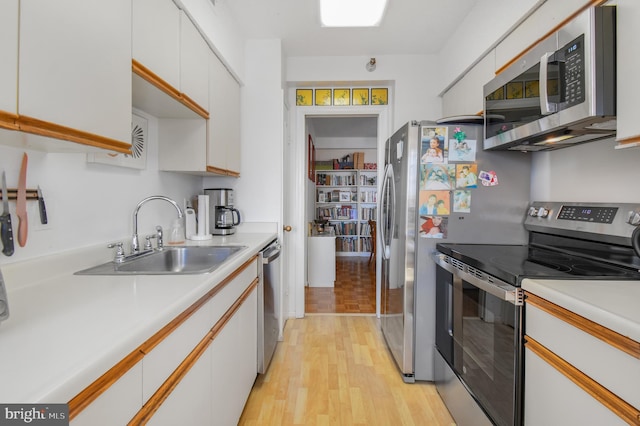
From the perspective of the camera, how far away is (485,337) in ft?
4.14

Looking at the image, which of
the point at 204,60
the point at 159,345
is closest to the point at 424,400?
the point at 159,345

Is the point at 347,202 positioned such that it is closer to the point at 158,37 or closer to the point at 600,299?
the point at 158,37

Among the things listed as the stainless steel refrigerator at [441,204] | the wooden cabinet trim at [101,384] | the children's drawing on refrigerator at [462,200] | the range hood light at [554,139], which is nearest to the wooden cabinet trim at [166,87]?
the wooden cabinet trim at [101,384]

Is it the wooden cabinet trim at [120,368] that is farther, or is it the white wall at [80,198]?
the white wall at [80,198]

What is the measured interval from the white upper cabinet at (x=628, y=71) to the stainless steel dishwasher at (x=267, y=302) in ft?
5.67

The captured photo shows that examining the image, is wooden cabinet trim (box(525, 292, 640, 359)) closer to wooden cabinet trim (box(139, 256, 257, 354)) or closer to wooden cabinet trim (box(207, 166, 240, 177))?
wooden cabinet trim (box(139, 256, 257, 354))

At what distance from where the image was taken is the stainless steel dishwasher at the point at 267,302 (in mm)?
1771

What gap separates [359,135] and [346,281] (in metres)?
3.08

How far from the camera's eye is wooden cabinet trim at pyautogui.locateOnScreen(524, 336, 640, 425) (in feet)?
2.24

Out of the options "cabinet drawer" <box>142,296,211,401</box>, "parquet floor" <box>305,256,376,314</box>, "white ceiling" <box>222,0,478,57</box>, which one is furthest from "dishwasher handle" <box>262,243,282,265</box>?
"white ceiling" <box>222,0,478,57</box>

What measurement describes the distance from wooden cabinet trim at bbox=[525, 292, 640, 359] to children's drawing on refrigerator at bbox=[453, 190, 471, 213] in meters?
0.73

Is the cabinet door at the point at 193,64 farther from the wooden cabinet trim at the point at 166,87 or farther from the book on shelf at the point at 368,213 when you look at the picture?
the book on shelf at the point at 368,213

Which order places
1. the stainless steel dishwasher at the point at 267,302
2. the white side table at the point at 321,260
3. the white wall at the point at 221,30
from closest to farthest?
the white wall at the point at 221,30 < the stainless steel dishwasher at the point at 267,302 < the white side table at the point at 321,260

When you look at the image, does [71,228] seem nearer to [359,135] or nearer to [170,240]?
[170,240]
